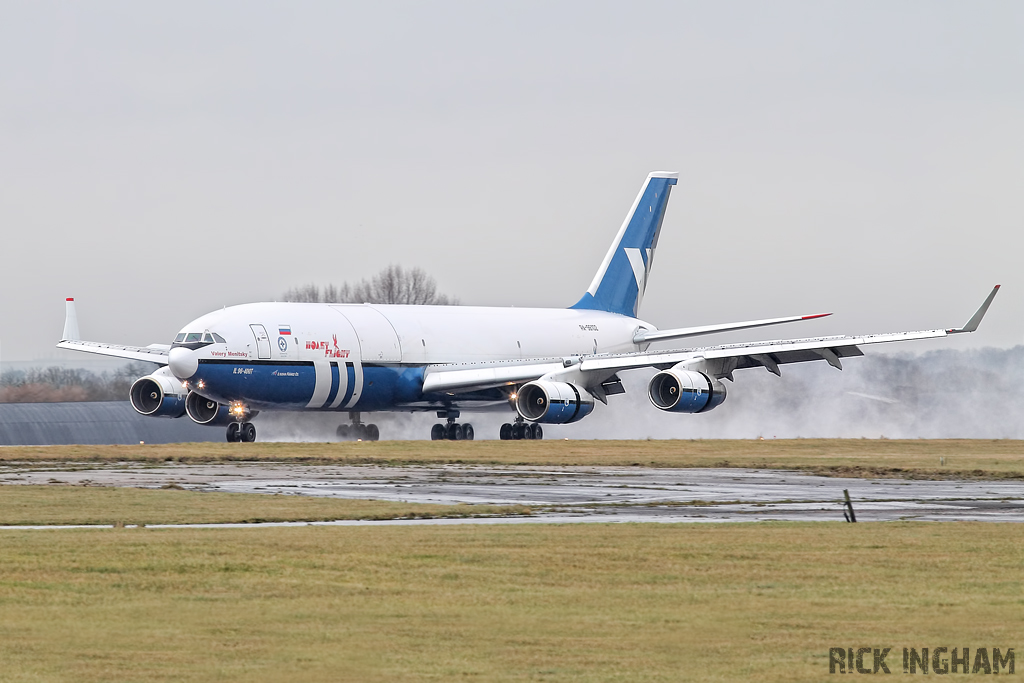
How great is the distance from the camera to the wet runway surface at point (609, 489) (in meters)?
23.5

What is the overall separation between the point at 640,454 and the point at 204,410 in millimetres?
17606

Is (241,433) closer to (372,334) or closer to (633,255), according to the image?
(372,334)

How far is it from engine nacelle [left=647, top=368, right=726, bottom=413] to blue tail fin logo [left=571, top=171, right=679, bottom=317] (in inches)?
632

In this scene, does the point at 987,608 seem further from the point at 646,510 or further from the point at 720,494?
the point at 720,494

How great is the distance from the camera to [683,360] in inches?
2099

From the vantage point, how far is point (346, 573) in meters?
15.8

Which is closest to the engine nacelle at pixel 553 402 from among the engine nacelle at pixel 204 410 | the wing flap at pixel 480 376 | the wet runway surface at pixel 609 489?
the wing flap at pixel 480 376

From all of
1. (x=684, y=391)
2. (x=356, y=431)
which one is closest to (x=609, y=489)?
(x=684, y=391)

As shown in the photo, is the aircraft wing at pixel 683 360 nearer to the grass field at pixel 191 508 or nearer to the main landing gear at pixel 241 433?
the main landing gear at pixel 241 433

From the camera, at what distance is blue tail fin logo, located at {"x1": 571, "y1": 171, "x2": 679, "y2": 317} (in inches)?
2689

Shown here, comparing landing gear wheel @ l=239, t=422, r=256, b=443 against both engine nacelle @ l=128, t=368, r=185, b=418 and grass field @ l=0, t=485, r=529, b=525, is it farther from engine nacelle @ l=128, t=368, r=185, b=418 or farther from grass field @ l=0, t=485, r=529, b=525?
grass field @ l=0, t=485, r=529, b=525

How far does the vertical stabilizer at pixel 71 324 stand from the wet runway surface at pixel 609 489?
932 inches

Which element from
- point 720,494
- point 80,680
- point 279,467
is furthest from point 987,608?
point 279,467

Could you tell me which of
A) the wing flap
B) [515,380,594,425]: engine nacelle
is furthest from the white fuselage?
[515,380,594,425]: engine nacelle
